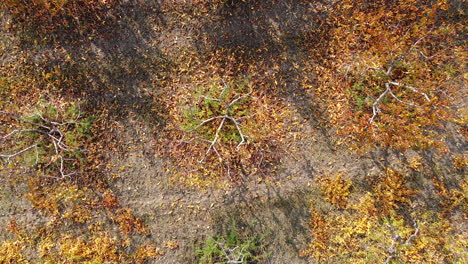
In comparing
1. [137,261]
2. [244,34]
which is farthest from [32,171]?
[244,34]

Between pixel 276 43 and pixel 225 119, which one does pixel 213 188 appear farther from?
pixel 276 43

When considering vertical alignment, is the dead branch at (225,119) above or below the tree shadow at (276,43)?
below

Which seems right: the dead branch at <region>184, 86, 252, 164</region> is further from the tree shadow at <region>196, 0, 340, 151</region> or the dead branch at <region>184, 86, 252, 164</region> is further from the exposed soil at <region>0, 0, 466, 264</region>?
the exposed soil at <region>0, 0, 466, 264</region>

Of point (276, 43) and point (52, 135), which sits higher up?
point (276, 43)

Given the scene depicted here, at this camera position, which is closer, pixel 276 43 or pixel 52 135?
pixel 52 135

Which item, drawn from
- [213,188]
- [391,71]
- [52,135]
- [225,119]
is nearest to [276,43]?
[225,119]

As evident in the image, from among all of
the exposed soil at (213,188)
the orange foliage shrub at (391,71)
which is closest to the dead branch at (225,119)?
the exposed soil at (213,188)

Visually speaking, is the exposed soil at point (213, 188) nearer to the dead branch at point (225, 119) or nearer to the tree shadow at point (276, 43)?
the tree shadow at point (276, 43)

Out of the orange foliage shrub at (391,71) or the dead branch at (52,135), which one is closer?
A: the dead branch at (52,135)

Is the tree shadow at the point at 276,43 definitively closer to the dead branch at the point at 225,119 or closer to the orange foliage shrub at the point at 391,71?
the orange foliage shrub at the point at 391,71

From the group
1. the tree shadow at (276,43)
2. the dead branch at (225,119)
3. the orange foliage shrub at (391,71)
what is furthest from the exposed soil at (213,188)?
the dead branch at (225,119)

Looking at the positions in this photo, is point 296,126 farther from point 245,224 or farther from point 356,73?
point 245,224
